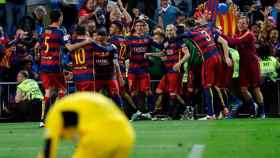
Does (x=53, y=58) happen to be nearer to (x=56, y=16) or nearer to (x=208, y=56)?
(x=56, y=16)

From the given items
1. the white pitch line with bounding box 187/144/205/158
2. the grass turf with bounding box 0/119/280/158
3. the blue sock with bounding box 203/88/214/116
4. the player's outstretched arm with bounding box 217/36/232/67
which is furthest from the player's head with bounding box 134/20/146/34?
the white pitch line with bounding box 187/144/205/158

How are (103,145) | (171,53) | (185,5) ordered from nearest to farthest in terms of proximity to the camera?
(103,145)
(171,53)
(185,5)

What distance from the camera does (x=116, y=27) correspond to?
68.3 ft

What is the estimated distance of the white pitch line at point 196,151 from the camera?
34.2ft

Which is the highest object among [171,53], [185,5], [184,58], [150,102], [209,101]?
[185,5]

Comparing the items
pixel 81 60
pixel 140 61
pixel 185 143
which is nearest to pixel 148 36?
pixel 140 61

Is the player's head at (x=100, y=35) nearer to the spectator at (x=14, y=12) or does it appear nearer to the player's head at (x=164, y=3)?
the player's head at (x=164, y=3)

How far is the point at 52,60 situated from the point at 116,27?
3.18 m

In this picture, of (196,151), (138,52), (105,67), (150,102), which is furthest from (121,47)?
(196,151)

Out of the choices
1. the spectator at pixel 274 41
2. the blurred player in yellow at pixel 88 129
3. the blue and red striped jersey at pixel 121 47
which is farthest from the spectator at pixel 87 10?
the blurred player in yellow at pixel 88 129

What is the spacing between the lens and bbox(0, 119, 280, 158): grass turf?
10.8 m

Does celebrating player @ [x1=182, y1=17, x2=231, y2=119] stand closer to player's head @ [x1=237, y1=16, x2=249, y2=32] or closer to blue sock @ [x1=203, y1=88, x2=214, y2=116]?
blue sock @ [x1=203, y1=88, x2=214, y2=116]

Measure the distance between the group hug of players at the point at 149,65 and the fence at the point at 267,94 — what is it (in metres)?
A: 1.03

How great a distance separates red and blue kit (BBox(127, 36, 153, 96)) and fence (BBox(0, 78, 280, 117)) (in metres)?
1.41
